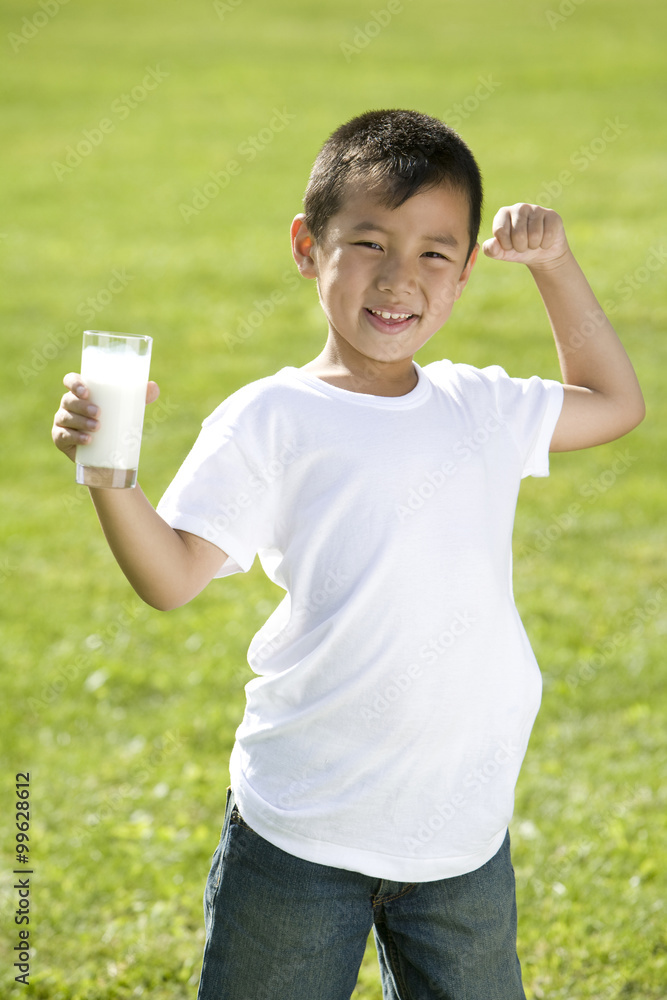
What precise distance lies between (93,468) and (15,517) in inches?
223

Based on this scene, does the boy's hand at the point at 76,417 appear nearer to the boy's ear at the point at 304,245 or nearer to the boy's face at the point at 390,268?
the boy's face at the point at 390,268

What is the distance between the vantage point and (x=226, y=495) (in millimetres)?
1793

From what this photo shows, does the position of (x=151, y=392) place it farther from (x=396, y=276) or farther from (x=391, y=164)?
(x=391, y=164)

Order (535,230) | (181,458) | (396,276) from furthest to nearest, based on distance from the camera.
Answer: (181,458) < (535,230) < (396,276)

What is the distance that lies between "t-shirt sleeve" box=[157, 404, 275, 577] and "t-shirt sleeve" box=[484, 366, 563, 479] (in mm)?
501

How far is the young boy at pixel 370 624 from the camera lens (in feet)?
5.96

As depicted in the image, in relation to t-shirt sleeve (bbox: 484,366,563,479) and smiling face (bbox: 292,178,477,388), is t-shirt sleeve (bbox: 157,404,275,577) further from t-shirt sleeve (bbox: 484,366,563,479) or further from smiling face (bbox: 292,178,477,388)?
t-shirt sleeve (bbox: 484,366,563,479)

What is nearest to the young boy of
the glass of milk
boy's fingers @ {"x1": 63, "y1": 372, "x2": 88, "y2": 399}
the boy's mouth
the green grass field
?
the boy's mouth

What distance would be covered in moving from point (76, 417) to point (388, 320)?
591 millimetres

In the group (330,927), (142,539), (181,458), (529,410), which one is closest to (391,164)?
(529,410)

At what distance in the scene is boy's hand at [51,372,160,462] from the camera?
1625 millimetres

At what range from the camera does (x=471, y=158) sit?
2064mm

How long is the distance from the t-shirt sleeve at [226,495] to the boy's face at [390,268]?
0.29 meters

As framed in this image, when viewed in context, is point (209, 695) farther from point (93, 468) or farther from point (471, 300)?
point (471, 300)
